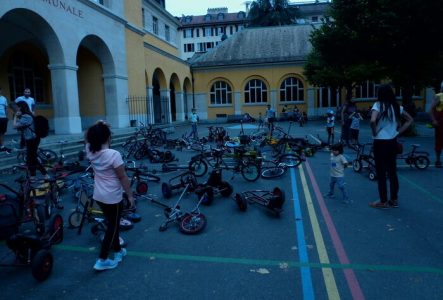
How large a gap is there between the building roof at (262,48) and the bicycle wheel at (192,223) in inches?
1336

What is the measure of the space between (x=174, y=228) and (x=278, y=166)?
4.47 meters

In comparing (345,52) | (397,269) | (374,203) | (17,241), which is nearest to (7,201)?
(17,241)

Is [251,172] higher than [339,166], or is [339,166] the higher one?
[339,166]

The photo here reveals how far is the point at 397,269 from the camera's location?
159 inches

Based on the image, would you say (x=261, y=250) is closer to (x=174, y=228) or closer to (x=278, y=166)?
(x=174, y=228)

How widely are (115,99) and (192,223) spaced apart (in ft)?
55.9

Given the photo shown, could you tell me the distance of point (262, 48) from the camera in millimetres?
39688

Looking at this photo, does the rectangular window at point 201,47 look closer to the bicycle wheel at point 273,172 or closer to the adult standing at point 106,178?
the bicycle wheel at point 273,172

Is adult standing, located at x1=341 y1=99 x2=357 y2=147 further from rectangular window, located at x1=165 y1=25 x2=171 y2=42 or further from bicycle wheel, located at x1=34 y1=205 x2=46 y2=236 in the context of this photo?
rectangular window, located at x1=165 y1=25 x2=171 y2=42

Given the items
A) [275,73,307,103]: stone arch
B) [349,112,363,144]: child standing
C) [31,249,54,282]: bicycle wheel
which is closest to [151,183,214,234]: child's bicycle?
[31,249,54,282]: bicycle wheel

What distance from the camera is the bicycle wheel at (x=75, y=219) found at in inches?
219

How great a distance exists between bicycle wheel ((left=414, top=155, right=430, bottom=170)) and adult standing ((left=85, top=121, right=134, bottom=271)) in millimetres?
8492

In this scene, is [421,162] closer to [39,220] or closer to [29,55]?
[39,220]

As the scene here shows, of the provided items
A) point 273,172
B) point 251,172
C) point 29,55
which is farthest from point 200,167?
point 29,55
